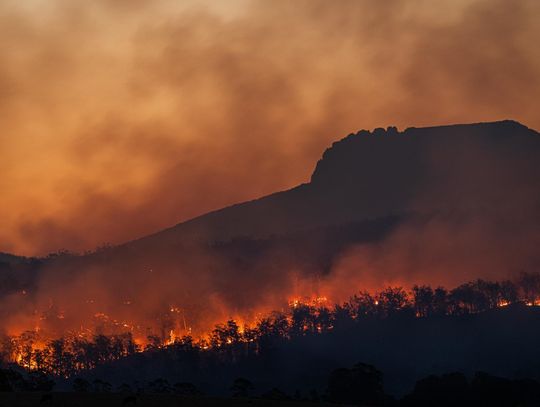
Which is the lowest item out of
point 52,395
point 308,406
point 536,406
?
point 536,406

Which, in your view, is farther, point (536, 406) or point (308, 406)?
point (536, 406)

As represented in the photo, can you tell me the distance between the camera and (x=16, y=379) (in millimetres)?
162250

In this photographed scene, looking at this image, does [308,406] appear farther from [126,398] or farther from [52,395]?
[52,395]

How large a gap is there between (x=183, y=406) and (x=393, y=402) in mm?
74832

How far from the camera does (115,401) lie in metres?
86.4

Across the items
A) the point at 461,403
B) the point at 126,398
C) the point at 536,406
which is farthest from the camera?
the point at 461,403

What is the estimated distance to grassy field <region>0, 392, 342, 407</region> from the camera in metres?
83.1

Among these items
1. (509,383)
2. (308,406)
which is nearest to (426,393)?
(509,383)

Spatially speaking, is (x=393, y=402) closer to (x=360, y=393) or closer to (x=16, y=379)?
(x=360, y=393)

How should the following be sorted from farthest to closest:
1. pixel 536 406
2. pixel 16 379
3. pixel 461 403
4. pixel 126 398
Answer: pixel 16 379
pixel 461 403
pixel 536 406
pixel 126 398

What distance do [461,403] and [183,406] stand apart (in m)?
82.6

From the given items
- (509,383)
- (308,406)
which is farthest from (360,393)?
(308,406)

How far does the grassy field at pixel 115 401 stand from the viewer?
83.1 meters

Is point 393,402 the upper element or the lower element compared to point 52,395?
lower
